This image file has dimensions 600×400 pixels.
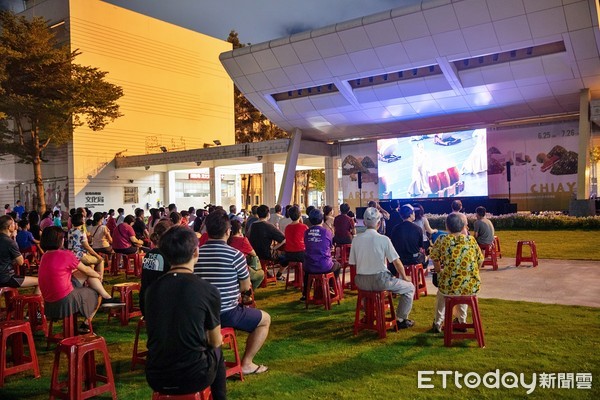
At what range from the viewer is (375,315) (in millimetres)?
5684

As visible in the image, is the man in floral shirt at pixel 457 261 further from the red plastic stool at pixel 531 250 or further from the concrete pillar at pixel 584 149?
the concrete pillar at pixel 584 149

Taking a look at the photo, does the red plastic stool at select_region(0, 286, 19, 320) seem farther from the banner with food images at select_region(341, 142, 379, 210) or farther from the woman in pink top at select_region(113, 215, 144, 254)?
the banner with food images at select_region(341, 142, 379, 210)

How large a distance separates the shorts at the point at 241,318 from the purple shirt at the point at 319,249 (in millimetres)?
2490

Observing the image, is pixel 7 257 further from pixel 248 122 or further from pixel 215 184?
pixel 248 122

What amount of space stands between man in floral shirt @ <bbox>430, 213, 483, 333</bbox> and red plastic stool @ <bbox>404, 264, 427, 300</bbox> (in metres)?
1.83

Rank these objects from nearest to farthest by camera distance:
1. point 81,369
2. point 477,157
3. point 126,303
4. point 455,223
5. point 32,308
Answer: point 81,369, point 455,223, point 32,308, point 126,303, point 477,157

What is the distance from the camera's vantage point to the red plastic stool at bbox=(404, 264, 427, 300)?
23.7ft

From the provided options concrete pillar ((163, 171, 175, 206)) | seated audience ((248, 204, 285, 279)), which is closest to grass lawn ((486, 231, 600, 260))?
seated audience ((248, 204, 285, 279))

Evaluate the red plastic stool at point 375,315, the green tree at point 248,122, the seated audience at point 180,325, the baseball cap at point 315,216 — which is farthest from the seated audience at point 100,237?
the green tree at point 248,122

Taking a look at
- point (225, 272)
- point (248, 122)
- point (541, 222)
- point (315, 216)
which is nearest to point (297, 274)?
point (315, 216)

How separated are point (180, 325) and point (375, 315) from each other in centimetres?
347

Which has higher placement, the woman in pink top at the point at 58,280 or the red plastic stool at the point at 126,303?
the woman in pink top at the point at 58,280

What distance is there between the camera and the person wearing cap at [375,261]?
18.0ft

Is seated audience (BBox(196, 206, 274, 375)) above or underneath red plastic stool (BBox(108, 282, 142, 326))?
above
